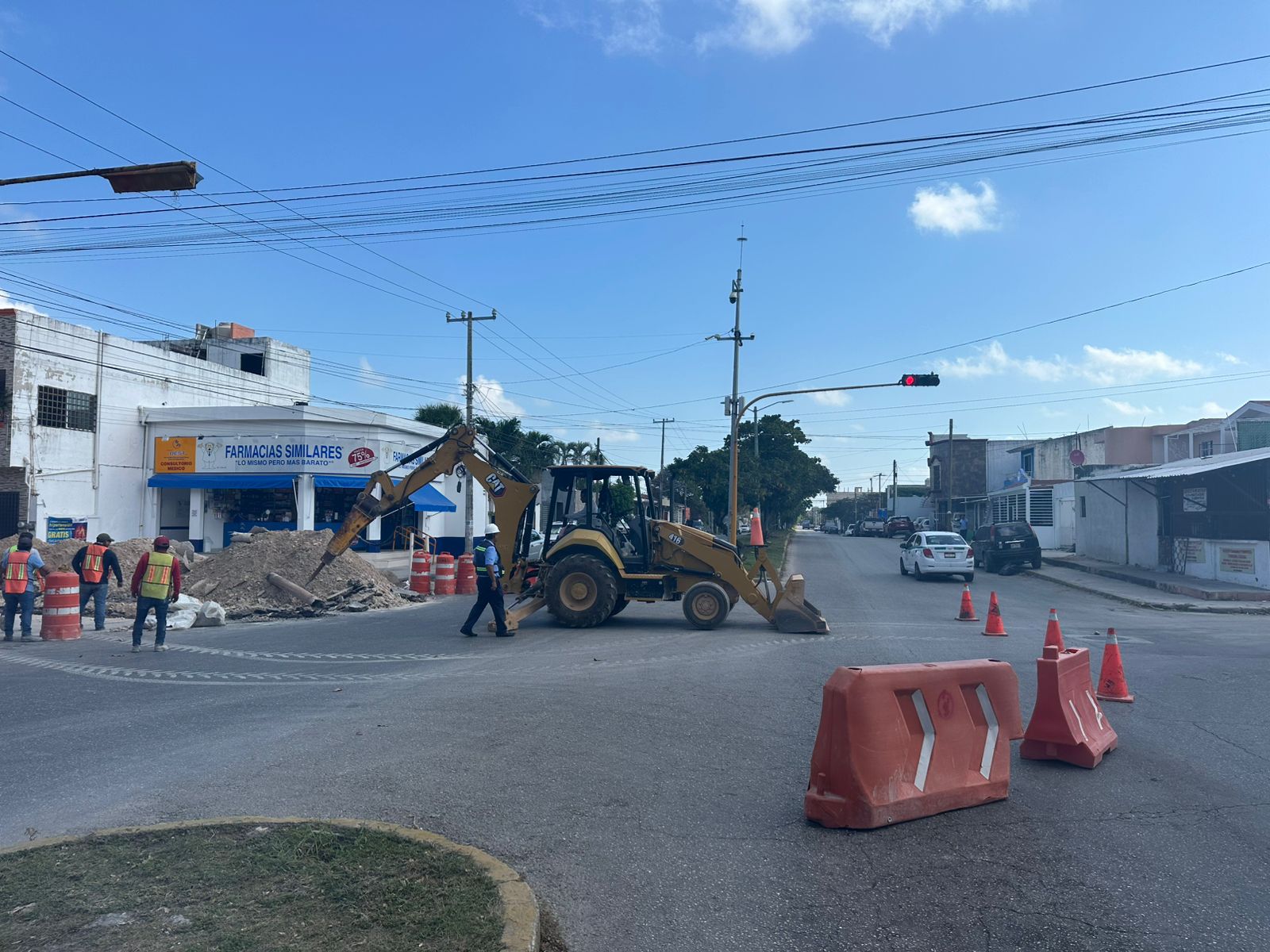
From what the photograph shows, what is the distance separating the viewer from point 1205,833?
5.74 metres

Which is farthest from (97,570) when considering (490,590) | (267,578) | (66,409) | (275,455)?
(66,409)

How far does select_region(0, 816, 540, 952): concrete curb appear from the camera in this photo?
13.4ft

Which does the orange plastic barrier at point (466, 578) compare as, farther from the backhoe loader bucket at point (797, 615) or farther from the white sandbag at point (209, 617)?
the backhoe loader bucket at point (797, 615)

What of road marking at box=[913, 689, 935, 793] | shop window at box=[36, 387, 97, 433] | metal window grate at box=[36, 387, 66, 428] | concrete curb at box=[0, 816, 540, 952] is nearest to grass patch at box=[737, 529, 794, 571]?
road marking at box=[913, 689, 935, 793]

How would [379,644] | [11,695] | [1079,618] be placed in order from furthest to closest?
1. [1079,618]
2. [379,644]
3. [11,695]

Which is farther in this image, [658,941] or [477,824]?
[477,824]

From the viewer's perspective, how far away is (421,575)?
77.6ft

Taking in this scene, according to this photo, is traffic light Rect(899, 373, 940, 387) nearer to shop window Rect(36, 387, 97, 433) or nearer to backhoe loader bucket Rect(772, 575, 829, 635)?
backhoe loader bucket Rect(772, 575, 829, 635)

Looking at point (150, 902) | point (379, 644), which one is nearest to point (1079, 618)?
point (379, 644)

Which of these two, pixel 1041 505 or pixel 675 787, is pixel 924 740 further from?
pixel 1041 505

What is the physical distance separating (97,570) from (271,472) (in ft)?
71.5

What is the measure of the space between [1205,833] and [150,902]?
5636mm

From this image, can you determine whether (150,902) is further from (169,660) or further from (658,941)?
(169,660)

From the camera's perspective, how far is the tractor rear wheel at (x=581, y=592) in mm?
16281
